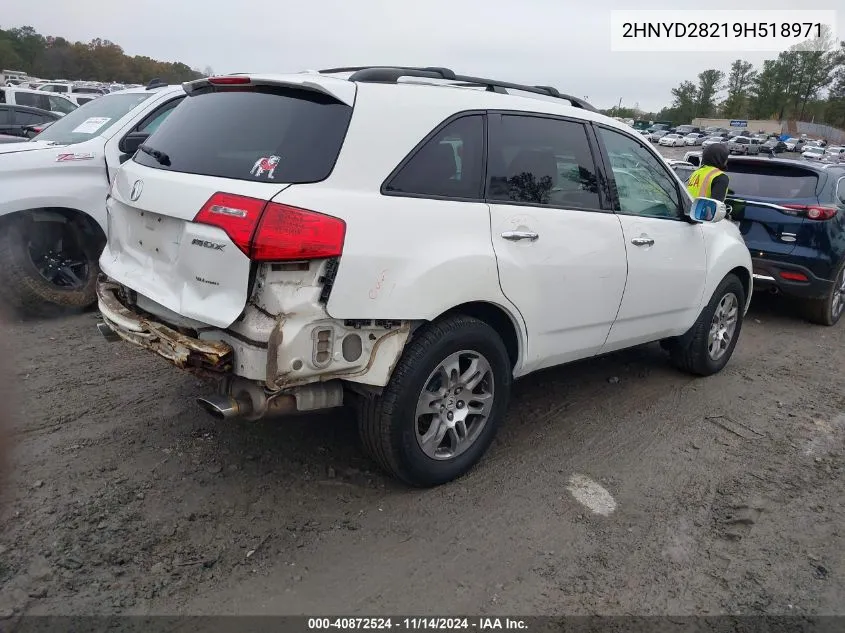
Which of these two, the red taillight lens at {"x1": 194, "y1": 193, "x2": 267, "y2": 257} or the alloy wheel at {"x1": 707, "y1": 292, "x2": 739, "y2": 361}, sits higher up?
the red taillight lens at {"x1": 194, "y1": 193, "x2": 267, "y2": 257}

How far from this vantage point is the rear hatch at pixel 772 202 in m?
6.83

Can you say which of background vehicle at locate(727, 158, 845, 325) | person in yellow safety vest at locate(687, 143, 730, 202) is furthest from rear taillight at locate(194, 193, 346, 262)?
background vehicle at locate(727, 158, 845, 325)

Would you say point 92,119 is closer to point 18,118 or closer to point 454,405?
point 454,405

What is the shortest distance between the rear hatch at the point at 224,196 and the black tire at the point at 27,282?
2532 mm

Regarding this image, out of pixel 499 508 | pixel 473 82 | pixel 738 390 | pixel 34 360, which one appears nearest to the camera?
pixel 499 508

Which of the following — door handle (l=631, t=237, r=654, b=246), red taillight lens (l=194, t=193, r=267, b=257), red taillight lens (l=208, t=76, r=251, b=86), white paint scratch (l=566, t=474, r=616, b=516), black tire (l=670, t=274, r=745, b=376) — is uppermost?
red taillight lens (l=208, t=76, r=251, b=86)

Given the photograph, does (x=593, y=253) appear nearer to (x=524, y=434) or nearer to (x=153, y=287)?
(x=524, y=434)

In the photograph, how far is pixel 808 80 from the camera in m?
87.4

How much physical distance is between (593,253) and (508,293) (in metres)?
0.72

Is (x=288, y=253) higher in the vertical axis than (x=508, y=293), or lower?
higher

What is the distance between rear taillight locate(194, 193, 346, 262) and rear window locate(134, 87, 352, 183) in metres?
0.19

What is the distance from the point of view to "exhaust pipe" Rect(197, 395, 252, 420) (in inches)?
110

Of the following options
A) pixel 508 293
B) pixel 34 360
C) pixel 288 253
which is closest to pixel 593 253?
pixel 508 293

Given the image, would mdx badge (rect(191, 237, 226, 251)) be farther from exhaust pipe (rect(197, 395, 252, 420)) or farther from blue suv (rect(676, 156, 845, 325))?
blue suv (rect(676, 156, 845, 325))
